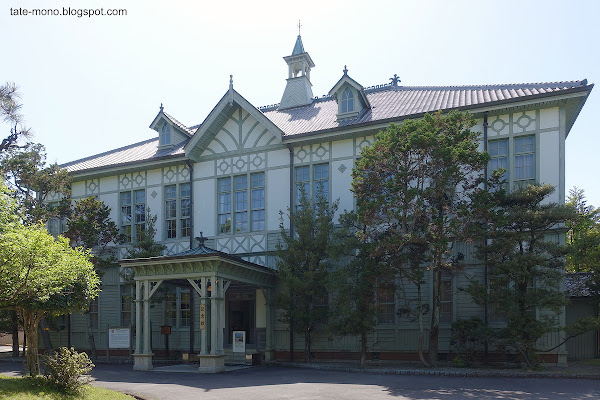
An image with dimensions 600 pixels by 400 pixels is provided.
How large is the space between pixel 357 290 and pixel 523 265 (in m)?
4.88

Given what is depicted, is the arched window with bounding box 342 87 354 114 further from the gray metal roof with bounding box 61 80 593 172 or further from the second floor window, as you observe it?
the gray metal roof with bounding box 61 80 593 172

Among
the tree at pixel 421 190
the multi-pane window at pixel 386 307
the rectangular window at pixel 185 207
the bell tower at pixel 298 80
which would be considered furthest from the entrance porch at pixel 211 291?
the bell tower at pixel 298 80

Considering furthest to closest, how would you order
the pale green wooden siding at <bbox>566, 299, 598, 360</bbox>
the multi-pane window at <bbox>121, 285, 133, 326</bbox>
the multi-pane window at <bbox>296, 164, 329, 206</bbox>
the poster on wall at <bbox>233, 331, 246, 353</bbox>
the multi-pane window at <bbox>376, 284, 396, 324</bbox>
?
1. the multi-pane window at <bbox>121, 285, 133, 326</bbox>
2. the multi-pane window at <bbox>296, 164, 329, 206</bbox>
3. the pale green wooden siding at <bbox>566, 299, 598, 360</bbox>
4. the poster on wall at <bbox>233, 331, 246, 353</bbox>
5. the multi-pane window at <bbox>376, 284, 396, 324</bbox>

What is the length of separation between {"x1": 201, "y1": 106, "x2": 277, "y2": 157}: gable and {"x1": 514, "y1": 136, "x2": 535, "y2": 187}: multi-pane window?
9.24 metres

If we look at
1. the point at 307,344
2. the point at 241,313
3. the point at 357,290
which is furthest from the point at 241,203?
the point at 357,290

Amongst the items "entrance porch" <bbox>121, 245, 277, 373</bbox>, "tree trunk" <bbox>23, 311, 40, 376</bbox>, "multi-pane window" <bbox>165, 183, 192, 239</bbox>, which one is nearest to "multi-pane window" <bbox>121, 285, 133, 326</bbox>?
"multi-pane window" <bbox>165, 183, 192, 239</bbox>

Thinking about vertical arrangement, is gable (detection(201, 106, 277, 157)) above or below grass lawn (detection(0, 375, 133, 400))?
above

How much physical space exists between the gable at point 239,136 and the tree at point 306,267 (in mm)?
4174

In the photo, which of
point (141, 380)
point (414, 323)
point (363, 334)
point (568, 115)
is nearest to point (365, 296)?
point (363, 334)

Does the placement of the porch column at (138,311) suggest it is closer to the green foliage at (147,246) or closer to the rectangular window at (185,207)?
the green foliage at (147,246)

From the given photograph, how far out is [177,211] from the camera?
23.3 m

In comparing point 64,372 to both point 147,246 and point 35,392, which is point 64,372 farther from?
point 147,246

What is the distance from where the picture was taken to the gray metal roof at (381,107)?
18312 mm

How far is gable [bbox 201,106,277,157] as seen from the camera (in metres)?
22.1
